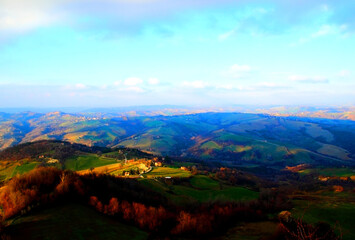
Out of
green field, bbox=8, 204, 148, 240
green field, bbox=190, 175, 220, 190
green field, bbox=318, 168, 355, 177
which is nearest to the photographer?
green field, bbox=8, 204, 148, 240

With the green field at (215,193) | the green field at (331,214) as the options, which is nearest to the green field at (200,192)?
the green field at (215,193)

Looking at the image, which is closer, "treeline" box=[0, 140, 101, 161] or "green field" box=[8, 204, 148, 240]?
"green field" box=[8, 204, 148, 240]

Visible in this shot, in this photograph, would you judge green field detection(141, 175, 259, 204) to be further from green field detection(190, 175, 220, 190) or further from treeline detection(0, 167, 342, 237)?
treeline detection(0, 167, 342, 237)

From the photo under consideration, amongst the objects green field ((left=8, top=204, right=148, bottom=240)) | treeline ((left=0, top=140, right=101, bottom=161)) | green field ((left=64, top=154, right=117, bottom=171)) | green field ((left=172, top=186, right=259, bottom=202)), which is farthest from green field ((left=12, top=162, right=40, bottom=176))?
green field ((left=8, top=204, right=148, bottom=240))

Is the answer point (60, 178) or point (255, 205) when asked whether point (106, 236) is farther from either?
point (255, 205)

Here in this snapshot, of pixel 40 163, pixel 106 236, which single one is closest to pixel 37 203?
pixel 106 236

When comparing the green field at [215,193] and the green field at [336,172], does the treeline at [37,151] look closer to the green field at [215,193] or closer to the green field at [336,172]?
the green field at [215,193]

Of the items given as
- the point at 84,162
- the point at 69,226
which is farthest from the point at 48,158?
the point at 69,226
